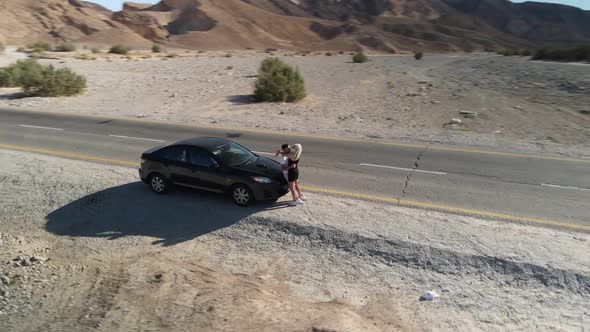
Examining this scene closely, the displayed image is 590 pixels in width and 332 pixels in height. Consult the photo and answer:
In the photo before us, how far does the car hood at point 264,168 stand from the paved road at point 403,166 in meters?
1.61

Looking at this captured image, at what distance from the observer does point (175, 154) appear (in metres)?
11.0

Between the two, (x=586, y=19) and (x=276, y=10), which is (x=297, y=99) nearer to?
(x=276, y=10)

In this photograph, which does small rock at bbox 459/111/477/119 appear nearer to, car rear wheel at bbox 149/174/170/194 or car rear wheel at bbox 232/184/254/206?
car rear wheel at bbox 232/184/254/206

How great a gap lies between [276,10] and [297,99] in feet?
404

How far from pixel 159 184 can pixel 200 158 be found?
135 centimetres

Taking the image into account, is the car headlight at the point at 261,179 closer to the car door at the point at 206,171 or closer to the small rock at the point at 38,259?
the car door at the point at 206,171

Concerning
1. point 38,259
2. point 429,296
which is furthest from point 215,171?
point 429,296

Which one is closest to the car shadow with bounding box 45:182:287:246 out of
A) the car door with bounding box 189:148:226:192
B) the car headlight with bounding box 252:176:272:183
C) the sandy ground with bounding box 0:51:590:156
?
the car door with bounding box 189:148:226:192

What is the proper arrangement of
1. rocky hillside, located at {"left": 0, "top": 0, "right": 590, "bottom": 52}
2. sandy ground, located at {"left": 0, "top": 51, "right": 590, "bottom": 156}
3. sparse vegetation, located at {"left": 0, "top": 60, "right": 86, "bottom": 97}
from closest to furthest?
sandy ground, located at {"left": 0, "top": 51, "right": 590, "bottom": 156}
sparse vegetation, located at {"left": 0, "top": 60, "right": 86, "bottom": 97}
rocky hillside, located at {"left": 0, "top": 0, "right": 590, "bottom": 52}

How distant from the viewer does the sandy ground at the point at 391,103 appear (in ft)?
59.7

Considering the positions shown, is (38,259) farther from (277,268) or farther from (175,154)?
(277,268)

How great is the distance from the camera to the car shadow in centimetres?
985

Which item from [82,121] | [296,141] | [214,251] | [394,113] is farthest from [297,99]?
[214,251]

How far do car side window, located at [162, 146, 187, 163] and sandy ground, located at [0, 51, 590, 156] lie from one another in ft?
28.1
